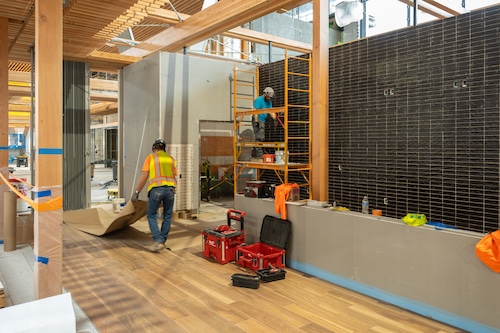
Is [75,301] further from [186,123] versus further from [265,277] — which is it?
[186,123]

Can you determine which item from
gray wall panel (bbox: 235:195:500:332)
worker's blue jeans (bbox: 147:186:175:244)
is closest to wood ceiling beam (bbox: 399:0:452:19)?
gray wall panel (bbox: 235:195:500:332)

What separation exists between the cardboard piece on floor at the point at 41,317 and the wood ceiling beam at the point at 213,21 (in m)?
5.09

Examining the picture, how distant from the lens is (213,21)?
290 inches

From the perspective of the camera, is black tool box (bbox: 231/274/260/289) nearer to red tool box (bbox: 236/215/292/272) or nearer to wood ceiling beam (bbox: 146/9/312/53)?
red tool box (bbox: 236/215/292/272)

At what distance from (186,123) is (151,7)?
11.5 ft

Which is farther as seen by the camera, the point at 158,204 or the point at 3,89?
the point at 3,89

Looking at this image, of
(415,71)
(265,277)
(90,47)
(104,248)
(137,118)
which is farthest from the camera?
(137,118)

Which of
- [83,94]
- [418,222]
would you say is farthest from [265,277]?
[83,94]

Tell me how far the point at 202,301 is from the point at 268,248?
153 centimetres

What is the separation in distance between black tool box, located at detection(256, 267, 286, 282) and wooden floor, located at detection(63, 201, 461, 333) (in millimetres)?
77

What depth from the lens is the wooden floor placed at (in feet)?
12.2


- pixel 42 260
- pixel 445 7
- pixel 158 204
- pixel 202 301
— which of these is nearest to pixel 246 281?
pixel 202 301

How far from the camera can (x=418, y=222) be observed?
410 centimetres

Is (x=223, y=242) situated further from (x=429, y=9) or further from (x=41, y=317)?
(x=429, y=9)
